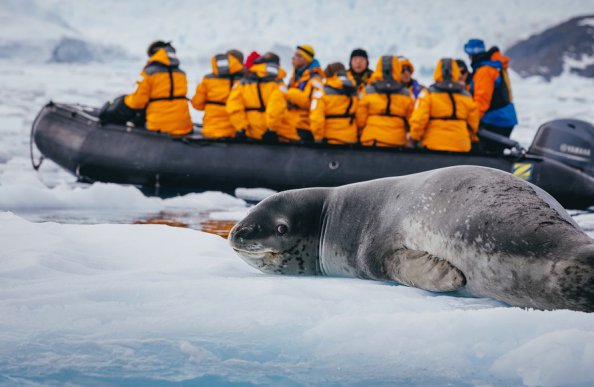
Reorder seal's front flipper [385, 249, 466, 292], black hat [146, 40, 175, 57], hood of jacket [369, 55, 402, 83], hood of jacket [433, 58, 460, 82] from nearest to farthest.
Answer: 1. seal's front flipper [385, 249, 466, 292]
2. hood of jacket [433, 58, 460, 82]
3. hood of jacket [369, 55, 402, 83]
4. black hat [146, 40, 175, 57]

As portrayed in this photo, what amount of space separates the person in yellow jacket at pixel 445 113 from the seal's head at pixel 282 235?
342 centimetres

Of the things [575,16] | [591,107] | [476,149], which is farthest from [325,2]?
[476,149]

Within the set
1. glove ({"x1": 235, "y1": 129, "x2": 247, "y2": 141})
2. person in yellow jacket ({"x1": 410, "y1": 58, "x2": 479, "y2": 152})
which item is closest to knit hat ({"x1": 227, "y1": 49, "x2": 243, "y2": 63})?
glove ({"x1": 235, "y1": 129, "x2": 247, "y2": 141})

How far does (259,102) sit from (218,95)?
0.48 m

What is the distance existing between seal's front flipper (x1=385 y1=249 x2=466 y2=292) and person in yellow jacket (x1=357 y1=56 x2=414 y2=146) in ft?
12.8

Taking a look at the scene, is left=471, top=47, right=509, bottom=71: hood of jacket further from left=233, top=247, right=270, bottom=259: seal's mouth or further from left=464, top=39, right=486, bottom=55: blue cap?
left=233, top=247, right=270, bottom=259: seal's mouth

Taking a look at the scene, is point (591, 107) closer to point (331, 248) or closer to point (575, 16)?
point (331, 248)

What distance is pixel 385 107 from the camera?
6555 mm

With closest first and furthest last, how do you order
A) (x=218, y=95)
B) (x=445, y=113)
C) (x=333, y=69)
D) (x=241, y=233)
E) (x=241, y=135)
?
(x=241, y=233)
(x=445, y=113)
(x=333, y=69)
(x=241, y=135)
(x=218, y=95)

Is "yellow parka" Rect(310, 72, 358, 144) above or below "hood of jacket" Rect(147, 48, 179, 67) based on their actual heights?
below

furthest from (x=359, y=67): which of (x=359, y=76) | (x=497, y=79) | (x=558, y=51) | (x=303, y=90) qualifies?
(x=558, y=51)

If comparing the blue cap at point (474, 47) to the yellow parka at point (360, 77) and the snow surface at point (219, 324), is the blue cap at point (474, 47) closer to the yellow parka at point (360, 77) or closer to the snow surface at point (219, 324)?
the yellow parka at point (360, 77)

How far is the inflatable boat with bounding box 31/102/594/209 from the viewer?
21.2 ft

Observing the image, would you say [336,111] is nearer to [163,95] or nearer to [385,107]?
[385,107]
